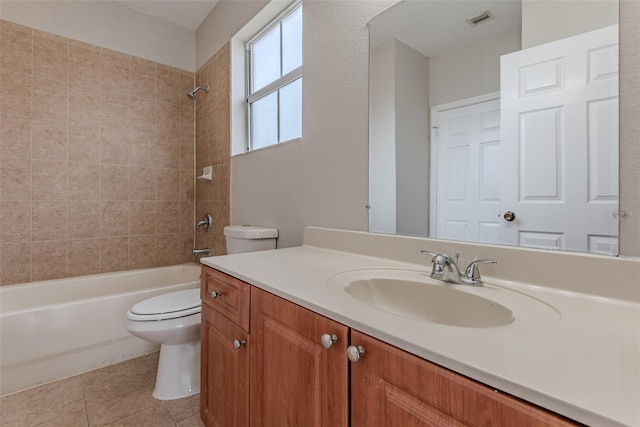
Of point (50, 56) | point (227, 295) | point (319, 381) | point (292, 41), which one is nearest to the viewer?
point (319, 381)

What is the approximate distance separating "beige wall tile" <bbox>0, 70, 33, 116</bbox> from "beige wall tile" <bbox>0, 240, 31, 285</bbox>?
0.93 meters

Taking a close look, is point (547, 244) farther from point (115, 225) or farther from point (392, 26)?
point (115, 225)

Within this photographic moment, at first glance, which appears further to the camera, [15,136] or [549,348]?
[15,136]

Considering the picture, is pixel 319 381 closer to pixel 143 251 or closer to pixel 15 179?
pixel 143 251

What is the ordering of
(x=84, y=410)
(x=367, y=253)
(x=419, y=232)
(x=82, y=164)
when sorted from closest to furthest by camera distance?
(x=419, y=232)
(x=367, y=253)
(x=84, y=410)
(x=82, y=164)

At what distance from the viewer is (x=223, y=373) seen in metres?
1.10

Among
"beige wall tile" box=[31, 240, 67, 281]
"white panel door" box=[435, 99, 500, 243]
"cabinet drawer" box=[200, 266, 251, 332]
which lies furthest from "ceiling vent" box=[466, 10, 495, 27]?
"beige wall tile" box=[31, 240, 67, 281]

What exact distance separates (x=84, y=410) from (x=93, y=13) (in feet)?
9.17

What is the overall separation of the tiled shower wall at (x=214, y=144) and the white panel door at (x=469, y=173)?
176cm

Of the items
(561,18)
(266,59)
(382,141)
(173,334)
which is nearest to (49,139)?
(266,59)

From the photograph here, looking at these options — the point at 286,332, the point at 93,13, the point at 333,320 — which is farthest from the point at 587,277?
the point at 93,13

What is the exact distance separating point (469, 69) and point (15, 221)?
293cm

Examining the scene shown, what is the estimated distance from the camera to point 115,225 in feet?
8.15

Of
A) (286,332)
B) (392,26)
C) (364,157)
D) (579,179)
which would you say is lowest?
(286,332)
